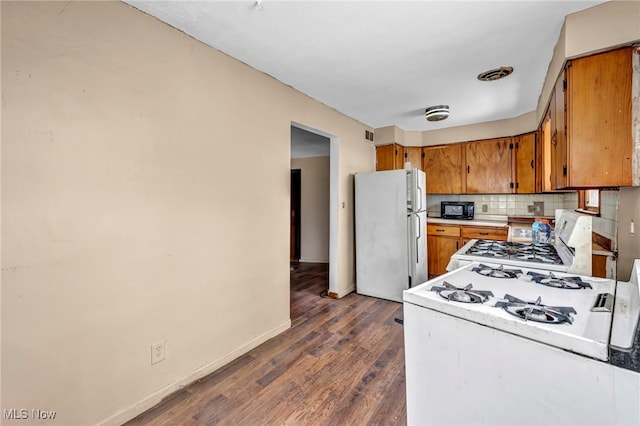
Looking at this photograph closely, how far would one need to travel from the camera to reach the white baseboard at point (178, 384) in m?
1.58

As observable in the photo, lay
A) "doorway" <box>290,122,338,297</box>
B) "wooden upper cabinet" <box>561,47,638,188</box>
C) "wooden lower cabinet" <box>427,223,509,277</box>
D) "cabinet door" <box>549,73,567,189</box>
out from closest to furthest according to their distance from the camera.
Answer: "wooden upper cabinet" <box>561,47,638,188</box> → "cabinet door" <box>549,73,567,189</box> → "wooden lower cabinet" <box>427,223,509,277</box> → "doorway" <box>290,122,338,297</box>

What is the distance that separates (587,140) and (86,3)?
9.30 ft

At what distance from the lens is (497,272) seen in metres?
1.62

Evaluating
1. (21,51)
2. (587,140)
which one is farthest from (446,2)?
(21,51)

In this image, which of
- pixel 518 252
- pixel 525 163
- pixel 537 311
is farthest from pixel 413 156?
pixel 537 311

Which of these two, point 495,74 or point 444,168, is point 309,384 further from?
point 444,168

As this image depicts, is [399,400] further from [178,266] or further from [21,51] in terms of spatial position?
[21,51]

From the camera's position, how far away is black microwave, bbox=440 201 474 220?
4.43 m

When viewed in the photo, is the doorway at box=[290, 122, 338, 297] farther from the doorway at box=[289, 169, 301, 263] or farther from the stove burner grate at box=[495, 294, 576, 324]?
the stove burner grate at box=[495, 294, 576, 324]

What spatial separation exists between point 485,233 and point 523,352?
3361 mm

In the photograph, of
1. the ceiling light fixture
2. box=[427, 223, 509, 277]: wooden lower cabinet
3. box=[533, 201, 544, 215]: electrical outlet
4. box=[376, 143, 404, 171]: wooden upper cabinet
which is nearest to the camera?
the ceiling light fixture

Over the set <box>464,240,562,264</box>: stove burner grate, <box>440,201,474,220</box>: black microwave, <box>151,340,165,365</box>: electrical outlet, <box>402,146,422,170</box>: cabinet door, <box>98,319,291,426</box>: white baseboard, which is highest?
<box>402,146,422,170</box>: cabinet door

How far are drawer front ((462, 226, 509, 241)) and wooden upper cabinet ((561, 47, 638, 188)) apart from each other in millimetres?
2272

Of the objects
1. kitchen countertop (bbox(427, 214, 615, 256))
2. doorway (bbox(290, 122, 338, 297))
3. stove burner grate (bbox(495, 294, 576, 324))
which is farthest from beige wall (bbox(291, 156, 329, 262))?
stove burner grate (bbox(495, 294, 576, 324))
